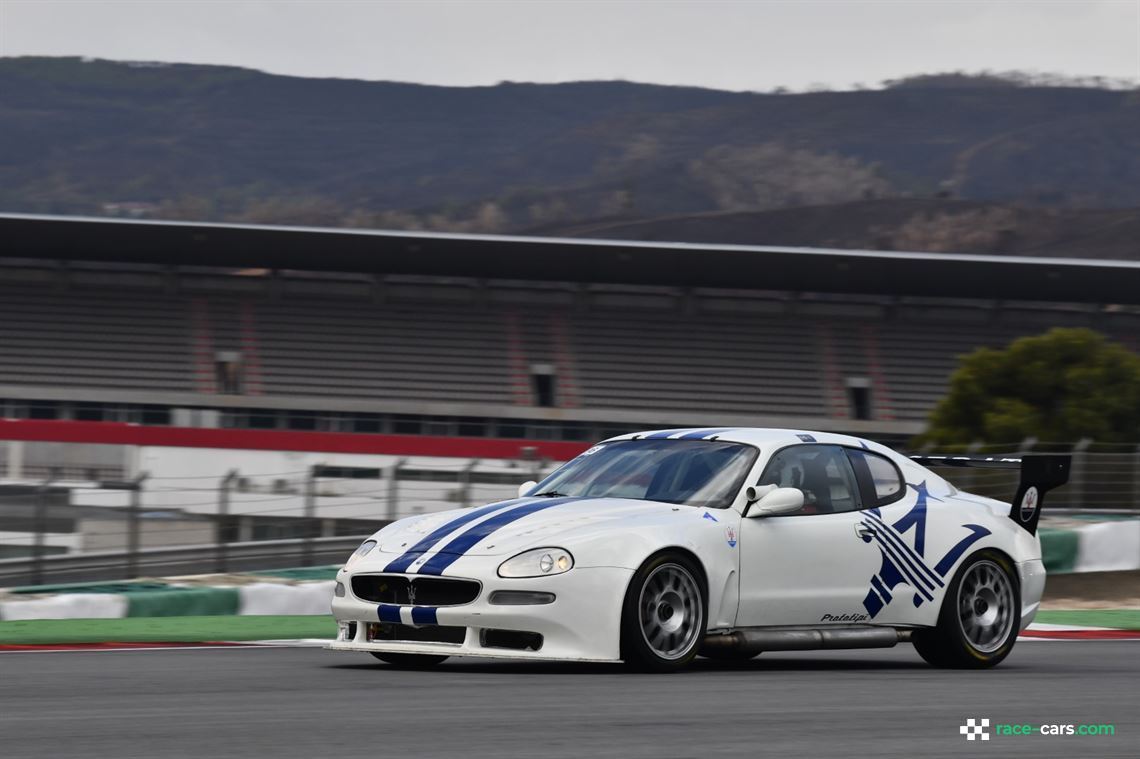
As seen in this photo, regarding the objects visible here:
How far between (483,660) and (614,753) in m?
3.33

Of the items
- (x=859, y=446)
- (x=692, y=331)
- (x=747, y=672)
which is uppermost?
(x=692, y=331)

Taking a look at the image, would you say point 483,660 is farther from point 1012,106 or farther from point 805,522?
point 1012,106

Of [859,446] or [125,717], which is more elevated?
[859,446]

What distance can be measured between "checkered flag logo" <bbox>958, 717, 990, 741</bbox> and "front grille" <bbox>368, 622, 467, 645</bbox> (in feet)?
7.59

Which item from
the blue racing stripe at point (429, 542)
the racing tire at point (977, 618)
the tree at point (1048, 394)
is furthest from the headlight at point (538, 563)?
the tree at point (1048, 394)

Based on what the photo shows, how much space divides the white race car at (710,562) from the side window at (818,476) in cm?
1

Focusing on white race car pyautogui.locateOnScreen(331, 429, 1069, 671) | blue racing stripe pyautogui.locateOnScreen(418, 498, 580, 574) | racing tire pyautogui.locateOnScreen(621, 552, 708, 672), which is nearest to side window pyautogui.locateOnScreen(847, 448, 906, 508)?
white race car pyautogui.locateOnScreen(331, 429, 1069, 671)

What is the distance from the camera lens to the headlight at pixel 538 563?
7008mm

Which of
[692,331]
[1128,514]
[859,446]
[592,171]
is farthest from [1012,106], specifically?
[859,446]

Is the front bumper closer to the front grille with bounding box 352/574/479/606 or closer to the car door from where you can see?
the front grille with bounding box 352/574/479/606

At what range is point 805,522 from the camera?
7992 mm

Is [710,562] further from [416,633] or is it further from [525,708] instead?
[525,708]

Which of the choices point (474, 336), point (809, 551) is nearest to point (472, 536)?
point (809, 551)

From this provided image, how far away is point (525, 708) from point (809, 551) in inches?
98.7
